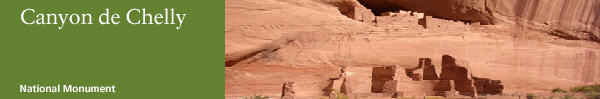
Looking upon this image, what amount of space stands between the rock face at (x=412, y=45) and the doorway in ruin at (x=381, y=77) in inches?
3.4

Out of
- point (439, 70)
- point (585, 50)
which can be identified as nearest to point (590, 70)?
point (585, 50)

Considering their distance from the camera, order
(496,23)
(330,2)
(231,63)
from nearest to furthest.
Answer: (231,63)
(330,2)
(496,23)

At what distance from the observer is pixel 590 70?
1952 cm

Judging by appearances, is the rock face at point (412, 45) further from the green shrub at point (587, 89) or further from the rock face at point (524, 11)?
the green shrub at point (587, 89)

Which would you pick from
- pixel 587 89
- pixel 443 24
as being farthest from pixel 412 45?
pixel 587 89

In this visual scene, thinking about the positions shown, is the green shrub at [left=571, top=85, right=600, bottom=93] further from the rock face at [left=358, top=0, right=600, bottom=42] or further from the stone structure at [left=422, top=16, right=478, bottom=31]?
the stone structure at [left=422, top=16, right=478, bottom=31]

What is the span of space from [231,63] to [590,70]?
8.44 meters

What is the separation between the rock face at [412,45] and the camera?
15.0 metres

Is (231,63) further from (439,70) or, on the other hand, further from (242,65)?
(439,70)

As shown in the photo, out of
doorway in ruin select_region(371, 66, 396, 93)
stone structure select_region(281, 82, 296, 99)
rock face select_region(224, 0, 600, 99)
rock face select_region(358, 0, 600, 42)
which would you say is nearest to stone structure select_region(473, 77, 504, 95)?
rock face select_region(224, 0, 600, 99)

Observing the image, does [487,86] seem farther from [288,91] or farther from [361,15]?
[288,91]

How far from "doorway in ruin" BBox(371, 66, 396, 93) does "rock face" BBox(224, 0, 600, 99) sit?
9cm

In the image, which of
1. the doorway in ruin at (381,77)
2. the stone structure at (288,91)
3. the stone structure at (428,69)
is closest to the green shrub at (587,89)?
the stone structure at (428,69)

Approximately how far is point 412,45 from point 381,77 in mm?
1743
